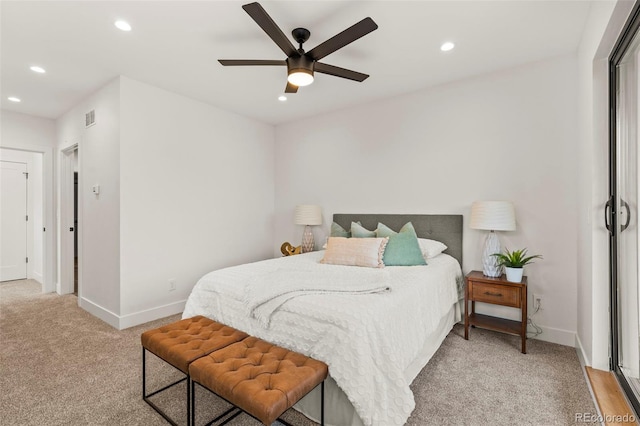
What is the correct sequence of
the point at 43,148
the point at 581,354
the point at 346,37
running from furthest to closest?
the point at 43,148, the point at 581,354, the point at 346,37

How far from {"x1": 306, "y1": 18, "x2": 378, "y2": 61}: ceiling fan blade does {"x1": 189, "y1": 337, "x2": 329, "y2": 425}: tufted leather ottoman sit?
6.30ft

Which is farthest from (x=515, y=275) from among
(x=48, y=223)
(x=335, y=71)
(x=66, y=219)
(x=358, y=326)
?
(x=48, y=223)

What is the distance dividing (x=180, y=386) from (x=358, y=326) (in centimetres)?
143

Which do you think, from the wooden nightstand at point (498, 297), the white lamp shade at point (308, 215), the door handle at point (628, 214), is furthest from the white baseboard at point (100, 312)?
the door handle at point (628, 214)

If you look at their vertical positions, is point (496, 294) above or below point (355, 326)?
below

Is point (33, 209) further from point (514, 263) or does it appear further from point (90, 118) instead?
point (514, 263)

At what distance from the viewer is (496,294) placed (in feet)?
8.76

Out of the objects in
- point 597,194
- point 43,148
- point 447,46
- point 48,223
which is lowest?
point 48,223

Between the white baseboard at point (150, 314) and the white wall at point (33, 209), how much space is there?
3545 mm

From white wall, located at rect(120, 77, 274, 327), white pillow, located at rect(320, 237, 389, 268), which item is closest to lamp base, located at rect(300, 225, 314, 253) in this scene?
white wall, located at rect(120, 77, 274, 327)

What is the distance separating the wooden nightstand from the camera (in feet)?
8.38

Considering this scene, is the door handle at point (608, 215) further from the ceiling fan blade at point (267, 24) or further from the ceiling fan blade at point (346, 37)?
the ceiling fan blade at point (267, 24)

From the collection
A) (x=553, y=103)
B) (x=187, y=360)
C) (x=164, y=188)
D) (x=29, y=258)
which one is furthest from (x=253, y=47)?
(x=29, y=258)

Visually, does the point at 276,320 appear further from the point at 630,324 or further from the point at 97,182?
the point at 97,182
